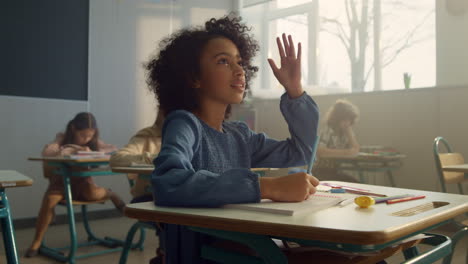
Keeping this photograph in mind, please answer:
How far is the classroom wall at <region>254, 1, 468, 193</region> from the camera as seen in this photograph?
3.64 metres

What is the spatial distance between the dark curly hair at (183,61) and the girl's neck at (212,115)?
0.03 meters

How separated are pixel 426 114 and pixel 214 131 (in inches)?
127

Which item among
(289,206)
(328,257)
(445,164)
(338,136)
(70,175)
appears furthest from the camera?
(338,136)

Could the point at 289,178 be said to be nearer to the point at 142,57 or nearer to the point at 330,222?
the point at 330,222

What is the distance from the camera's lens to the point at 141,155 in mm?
2449

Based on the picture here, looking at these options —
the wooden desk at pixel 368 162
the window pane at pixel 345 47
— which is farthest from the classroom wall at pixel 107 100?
the wooden desk at pixel 368 162

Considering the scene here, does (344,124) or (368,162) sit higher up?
(344,124)

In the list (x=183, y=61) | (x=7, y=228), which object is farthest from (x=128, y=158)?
(x=183, y=61)

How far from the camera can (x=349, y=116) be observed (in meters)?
3.83

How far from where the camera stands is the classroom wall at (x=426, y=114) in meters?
3.64

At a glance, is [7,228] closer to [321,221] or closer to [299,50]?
[299,50]

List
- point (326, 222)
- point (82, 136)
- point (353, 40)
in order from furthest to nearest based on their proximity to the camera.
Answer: point (353, 40)
point (82, 136)
point (326, 222)

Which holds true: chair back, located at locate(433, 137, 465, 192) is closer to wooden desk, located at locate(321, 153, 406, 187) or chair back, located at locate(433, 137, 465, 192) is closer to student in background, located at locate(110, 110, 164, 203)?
wooden desk, located at locate(321, 153, 406, 187)

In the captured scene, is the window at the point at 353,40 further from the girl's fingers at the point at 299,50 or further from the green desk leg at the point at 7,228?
the green desk leg at the point at 7,228
